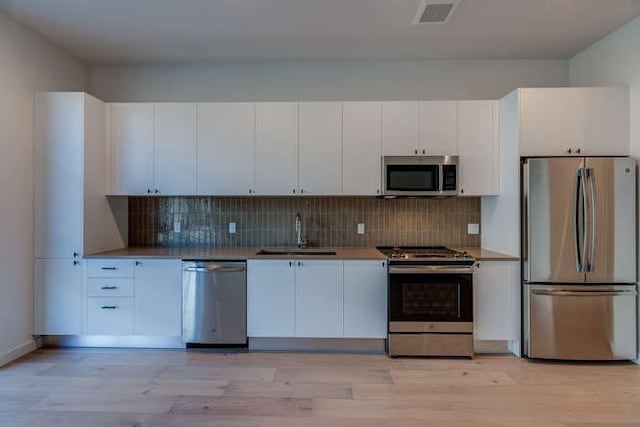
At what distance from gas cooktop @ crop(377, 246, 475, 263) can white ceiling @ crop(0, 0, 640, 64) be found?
189cm

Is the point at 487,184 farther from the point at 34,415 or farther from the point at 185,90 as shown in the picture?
the point at 34,415

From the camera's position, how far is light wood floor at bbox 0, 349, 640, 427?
2297 millimetres

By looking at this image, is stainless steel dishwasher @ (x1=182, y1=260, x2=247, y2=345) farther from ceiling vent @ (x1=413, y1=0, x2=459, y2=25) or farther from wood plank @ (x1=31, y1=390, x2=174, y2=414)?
ceiling vent @ (x1=413, y1=0, x2=459, y2=25)

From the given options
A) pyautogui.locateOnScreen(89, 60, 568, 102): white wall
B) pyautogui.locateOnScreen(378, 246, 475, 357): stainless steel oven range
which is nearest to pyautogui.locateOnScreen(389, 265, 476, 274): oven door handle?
pyautogui.locateOnScreen(378, 246, 475, 357): stainless steel oven range

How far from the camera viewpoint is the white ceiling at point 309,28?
9.27 feet

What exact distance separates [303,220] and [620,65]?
307 cm

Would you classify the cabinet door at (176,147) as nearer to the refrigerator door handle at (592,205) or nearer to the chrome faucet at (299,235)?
the chrome faucet at (299,235)

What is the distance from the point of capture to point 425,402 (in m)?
2.48

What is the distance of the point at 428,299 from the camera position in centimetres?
319

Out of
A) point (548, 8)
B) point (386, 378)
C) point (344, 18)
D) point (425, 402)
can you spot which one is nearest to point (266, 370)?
point (386, 378)

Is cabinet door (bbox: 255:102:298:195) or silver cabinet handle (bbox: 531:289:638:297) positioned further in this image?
cabinet door (bbox: 255:102:298:195)

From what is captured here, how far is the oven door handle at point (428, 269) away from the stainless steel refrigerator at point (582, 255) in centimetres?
52

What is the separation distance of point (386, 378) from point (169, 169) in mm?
2620

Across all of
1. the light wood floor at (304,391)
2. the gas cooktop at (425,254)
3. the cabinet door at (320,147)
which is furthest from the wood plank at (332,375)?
the cabinet door at (320,147)
